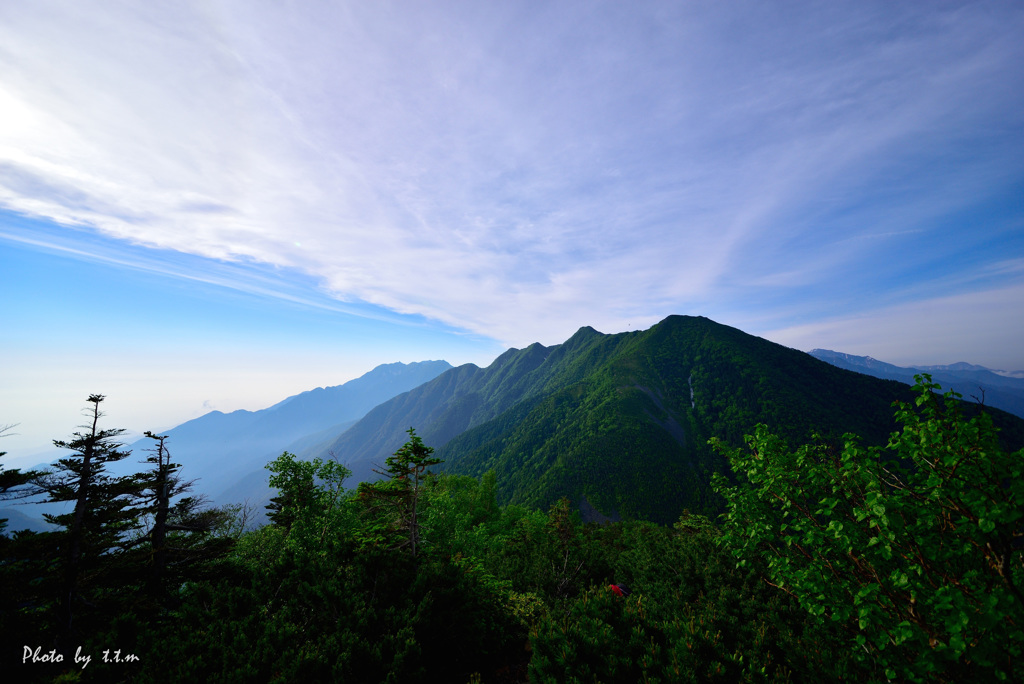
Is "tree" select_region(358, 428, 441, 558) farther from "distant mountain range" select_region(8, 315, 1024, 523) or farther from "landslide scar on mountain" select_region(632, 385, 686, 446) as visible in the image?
"landslide scar on mountain" select_region(632, 385, 686, 446)

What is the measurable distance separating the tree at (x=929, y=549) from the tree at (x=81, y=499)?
21.5 m

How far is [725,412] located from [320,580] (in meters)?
182

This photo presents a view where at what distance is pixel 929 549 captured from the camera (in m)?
6.43

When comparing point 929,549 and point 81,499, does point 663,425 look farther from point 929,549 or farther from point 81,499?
point 81,499

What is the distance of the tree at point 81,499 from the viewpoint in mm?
12766

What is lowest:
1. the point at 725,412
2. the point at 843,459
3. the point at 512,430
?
the point at 512,430

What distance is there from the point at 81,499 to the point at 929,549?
1029 inches

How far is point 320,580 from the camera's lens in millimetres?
10062

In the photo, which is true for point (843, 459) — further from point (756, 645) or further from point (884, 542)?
point (756, 645)

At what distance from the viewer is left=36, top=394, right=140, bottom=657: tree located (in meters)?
12.8

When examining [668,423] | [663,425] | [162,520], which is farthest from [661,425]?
[162,520]

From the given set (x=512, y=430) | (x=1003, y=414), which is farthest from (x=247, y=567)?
(x=1003, y=414)

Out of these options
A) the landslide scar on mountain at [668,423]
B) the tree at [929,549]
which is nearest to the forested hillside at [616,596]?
the tree at [929,549]

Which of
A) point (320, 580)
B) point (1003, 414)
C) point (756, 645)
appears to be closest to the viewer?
point (756, 645)
